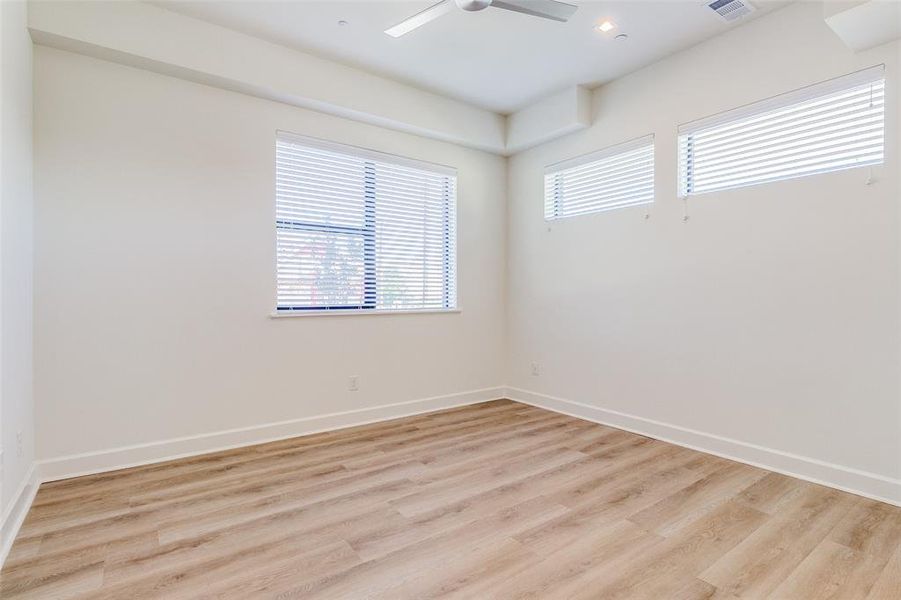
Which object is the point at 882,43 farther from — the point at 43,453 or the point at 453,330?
the point at 43,453

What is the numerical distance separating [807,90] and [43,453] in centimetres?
525

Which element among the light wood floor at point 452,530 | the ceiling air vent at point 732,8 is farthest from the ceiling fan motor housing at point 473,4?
the light wood floor at point 452,530

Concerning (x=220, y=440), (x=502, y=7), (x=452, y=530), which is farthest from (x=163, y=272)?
(x=502, y=7)

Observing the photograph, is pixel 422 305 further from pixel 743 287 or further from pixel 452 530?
pixel 743 287

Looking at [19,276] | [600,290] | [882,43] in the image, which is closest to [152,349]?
[19,276]

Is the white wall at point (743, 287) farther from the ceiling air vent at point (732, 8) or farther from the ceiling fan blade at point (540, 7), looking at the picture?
the ceiling fan blade at point (540, 7)

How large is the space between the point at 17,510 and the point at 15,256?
4.18ft

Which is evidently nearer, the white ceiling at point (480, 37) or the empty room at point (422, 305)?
the empty room at point (422, 305)

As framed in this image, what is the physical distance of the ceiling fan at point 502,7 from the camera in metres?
2.45

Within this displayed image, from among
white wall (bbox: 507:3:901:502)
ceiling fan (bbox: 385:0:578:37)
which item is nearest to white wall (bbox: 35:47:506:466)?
A: ceiling fan (bbox: 385:0:578:37)

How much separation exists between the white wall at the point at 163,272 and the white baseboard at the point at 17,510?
228mm

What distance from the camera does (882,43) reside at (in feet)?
8.64

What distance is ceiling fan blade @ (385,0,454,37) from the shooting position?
2.46 metres

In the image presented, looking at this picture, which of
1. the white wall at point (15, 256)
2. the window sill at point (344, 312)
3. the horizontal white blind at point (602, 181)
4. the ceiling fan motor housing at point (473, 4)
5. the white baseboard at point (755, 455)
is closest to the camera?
the white wall at point (15, 256)
